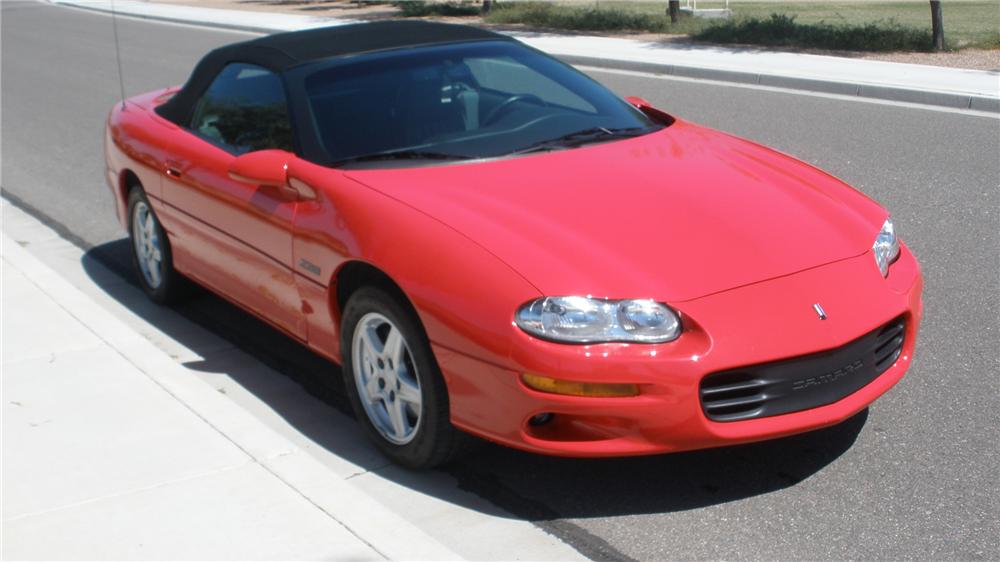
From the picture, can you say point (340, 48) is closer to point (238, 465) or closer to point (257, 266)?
point (257, 266)

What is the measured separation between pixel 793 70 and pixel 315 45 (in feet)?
33.1

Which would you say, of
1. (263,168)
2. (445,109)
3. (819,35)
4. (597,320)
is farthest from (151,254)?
(819,35)

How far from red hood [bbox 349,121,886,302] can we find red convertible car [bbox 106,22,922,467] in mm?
10

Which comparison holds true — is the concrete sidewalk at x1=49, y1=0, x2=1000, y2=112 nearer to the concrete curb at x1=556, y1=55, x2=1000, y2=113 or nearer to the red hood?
the concrete curb at x1=556, y1=55, x2=1000, y2=113

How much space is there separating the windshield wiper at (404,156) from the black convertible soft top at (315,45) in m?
0.69

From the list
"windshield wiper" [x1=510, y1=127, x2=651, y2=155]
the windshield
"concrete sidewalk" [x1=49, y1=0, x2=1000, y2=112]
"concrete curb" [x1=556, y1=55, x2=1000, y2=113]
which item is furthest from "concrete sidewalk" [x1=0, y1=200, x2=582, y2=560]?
"concrete sidewalk" [x1=49, y1=0, x2=1000, y2=112]

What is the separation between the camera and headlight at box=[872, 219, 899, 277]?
14.3ft

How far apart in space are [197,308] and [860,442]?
355 centimetres

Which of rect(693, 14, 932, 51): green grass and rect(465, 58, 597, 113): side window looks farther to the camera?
rect(693, 14, 932, 51): green grass

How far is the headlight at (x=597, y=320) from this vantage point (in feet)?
12.4

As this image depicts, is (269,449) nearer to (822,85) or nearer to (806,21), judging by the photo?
(822,85)

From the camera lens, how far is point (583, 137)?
16.9 feet

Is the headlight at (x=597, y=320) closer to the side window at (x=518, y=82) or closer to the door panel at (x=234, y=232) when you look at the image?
the door panel at (x=234, y=232)

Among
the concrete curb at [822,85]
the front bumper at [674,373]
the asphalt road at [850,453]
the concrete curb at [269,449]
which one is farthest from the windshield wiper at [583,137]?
the concrete curb at [822,85]
